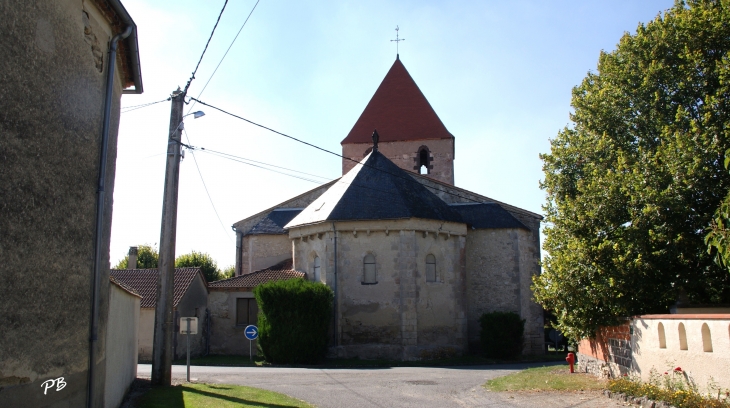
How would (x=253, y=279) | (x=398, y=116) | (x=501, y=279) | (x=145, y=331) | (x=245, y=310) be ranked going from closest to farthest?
(x=145, y=331), (x=245, y=310), (x=253, y=279), (x=501, y=279), (x=398, y=116)

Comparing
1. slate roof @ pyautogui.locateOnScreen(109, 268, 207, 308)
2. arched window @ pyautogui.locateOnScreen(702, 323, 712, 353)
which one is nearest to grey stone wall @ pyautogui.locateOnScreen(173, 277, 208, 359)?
slate roof @ pyautogui.locateOnScreen(109, 268, 207, 308)

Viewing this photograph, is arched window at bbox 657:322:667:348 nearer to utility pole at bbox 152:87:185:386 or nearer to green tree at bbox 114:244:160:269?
utility pole at bbox 152:87:185:386

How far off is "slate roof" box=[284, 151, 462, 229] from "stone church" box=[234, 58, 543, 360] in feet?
0.15

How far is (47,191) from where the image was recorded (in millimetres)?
6777

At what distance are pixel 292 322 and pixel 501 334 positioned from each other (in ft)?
29.1

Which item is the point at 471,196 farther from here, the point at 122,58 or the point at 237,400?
the point at 122,58

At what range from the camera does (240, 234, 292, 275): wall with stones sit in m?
32.0

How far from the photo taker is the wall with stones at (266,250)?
32.0 metres

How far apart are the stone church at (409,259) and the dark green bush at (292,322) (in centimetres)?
Answer: 141

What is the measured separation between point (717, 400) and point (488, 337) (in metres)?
16.8

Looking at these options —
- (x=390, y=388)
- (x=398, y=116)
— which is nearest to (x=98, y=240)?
(x=390, y=388)

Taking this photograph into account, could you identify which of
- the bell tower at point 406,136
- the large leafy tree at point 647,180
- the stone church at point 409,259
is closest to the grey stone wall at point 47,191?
the large leafy tree at point 647,180

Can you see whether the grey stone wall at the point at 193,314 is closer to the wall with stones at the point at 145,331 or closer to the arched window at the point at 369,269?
the wall with stones at the point at 145,331

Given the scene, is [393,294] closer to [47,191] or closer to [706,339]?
[706,339]
